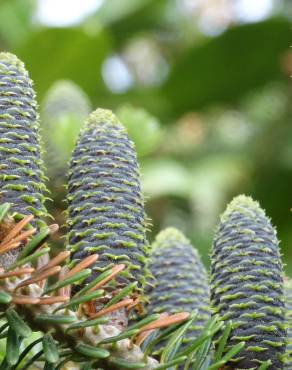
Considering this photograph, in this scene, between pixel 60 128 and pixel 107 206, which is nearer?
pixel 107 206

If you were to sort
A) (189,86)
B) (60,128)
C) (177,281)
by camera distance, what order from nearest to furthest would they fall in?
1. (177,281)
2. (60,128)
3. (189,86)

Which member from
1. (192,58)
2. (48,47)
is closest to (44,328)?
(48,47)

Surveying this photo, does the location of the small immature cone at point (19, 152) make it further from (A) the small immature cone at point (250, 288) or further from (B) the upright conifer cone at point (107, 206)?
(A) the small immature cone at point (250, 288)

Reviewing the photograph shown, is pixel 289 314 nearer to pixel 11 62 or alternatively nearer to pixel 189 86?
pixel 11 62

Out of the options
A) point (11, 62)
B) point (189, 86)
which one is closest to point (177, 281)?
point (11, 62)

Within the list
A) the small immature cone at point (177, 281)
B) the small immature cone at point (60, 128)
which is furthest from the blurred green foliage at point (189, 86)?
the small immature cone at point (177, 281)

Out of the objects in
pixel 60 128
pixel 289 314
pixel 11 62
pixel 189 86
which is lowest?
pixel 289 314
